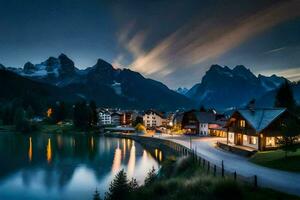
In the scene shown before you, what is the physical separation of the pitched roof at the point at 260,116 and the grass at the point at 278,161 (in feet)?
20.7

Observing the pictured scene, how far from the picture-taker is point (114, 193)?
78.8 ft

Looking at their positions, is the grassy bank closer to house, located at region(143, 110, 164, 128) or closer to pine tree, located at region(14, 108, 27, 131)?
pine tree, located at region(14, 108, 27, 131)

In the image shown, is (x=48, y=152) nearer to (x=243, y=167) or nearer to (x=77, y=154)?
(x=77, y=154)

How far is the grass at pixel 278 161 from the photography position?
30447 millimetres

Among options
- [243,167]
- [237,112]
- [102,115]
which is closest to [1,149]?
[237,112]

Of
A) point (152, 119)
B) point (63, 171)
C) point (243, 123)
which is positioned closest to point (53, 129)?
point (152, 119)

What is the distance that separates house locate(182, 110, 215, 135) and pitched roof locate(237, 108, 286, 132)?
41.8 m

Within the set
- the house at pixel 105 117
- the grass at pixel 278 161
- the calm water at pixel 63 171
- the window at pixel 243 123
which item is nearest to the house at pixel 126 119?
the house at pixel 105 117

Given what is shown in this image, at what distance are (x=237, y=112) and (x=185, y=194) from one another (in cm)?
3482

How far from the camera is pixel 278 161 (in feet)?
110

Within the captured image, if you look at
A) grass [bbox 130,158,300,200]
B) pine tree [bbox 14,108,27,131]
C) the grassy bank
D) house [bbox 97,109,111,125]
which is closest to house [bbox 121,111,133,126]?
house [bbox 97,109,111,125]

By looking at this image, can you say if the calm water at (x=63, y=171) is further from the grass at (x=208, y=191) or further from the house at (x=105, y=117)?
the house at (x=105, y=117)

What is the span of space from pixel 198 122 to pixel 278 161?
2422 inches

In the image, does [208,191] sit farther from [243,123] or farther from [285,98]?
[285,98]
